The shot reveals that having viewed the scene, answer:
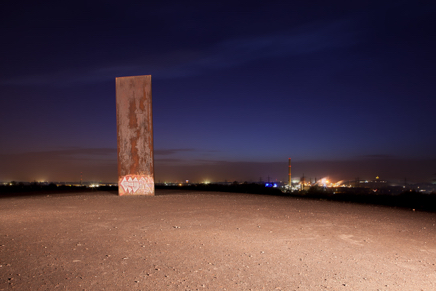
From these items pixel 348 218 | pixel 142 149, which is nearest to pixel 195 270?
pixel 348 218

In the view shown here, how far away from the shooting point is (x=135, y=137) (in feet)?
54.2

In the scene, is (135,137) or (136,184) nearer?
(135,137)

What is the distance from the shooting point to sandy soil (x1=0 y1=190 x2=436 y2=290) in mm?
3672

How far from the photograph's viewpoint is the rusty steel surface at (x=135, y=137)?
16516 mm

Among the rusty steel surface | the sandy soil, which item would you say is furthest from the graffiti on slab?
the sandy soil

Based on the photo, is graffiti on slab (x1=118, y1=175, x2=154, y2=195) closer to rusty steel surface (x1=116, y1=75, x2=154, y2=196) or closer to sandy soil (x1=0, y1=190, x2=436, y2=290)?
rusty steel surface (x1=116, y1=75, x2=154, y2=196)

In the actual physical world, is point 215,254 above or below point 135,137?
below

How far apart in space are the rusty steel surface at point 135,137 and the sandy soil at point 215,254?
838cm

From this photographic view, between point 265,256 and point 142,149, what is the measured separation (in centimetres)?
1295

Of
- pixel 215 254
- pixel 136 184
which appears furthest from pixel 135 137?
pixel 215 254

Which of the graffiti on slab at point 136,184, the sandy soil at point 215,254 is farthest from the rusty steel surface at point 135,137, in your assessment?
the sandy soil at point 215,254

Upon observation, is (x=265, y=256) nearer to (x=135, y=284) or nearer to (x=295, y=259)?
(x=295, y=259)

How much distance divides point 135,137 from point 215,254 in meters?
12.9

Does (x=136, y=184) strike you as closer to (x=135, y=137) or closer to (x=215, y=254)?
(x=135, y=137)
